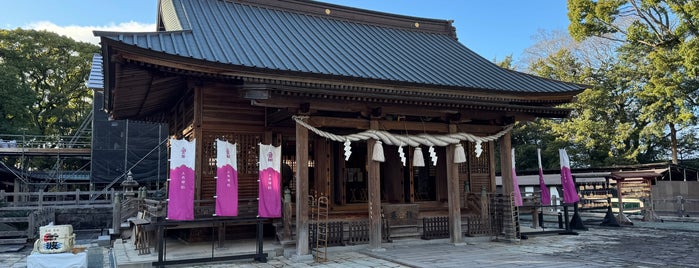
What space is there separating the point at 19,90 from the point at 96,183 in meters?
11.5

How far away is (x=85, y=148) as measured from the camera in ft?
102

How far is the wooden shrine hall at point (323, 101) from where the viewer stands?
30.1 ft

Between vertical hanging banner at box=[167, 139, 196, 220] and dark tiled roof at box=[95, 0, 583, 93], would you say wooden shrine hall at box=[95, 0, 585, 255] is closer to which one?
dark tiled roof at box=[95, 0, 583, 93]

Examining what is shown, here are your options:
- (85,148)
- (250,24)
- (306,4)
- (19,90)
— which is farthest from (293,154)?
(19,90)

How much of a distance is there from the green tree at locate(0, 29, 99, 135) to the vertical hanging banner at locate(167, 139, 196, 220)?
1229 inches

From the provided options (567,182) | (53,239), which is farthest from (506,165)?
(53,239)

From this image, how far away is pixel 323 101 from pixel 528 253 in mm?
5485

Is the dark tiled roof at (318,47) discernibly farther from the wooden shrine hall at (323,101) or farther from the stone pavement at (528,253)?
the stone pavement at (528,253)

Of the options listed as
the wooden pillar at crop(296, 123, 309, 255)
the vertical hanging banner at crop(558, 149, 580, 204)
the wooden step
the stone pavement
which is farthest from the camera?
the wooden step

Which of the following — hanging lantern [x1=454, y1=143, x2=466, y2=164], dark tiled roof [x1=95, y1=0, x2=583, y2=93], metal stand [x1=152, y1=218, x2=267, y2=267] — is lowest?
metal stand [x1=152, y1=218, x2=267, y2=267]

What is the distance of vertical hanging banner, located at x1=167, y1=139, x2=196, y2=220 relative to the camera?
8.40 m

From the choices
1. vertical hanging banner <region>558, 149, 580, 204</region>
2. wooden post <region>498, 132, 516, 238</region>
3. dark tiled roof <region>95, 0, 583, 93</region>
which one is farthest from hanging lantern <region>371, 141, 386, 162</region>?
vertical hanging banner <region>558, 149, 580, 204</region>

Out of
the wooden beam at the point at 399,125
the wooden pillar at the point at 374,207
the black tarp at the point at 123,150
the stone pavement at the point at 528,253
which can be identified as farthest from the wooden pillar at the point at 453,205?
the black tarp at the point at 123,150

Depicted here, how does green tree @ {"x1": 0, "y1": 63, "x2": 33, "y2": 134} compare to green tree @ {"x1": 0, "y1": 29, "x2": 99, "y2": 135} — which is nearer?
green tree @ {"x1": 0, "y1": 63, "x2": 33, "y2": 134}
